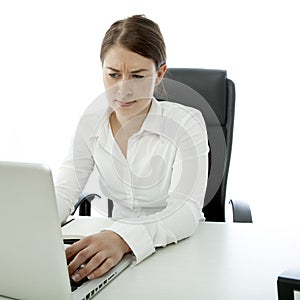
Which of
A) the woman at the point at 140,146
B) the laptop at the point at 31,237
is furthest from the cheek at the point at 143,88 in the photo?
the laptop at the point at 31,237

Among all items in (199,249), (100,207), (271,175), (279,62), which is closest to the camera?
(199,249)

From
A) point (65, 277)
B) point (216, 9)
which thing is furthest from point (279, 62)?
point (65, 277)

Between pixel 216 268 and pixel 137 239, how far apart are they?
0.68ft

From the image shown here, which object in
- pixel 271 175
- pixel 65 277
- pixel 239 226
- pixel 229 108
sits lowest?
pixel 271 175

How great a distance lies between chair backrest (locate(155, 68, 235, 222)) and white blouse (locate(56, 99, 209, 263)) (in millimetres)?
149

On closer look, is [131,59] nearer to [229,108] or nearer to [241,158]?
[229,108]

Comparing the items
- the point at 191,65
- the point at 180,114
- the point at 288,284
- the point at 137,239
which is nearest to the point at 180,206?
the point at 137,239

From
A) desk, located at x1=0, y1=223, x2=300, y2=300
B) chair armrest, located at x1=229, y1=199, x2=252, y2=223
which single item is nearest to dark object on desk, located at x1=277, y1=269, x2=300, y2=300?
desk, located at x1=0, y1=223, x2=300, y2=300

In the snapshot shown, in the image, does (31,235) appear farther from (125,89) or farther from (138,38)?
(138,38)

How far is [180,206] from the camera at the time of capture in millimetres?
1313

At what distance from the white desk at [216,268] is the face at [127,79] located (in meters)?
0.44

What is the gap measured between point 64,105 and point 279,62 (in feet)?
4.12

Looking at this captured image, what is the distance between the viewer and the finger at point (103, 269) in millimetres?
1021

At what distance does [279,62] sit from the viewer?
2.39m
